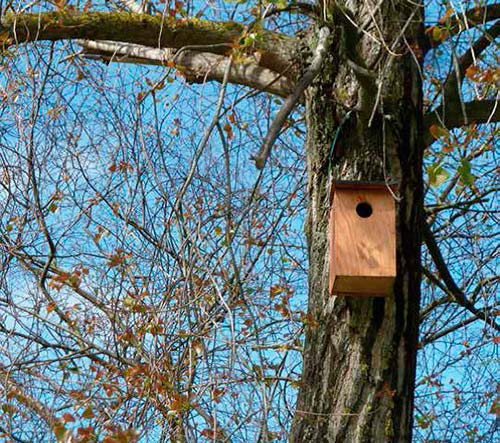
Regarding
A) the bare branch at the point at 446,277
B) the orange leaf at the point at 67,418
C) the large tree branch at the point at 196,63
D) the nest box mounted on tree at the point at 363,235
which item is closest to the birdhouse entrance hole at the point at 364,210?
the nest box mounted on tree at the point at 363,235

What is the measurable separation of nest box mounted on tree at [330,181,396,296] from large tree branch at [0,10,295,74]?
0.62 meters

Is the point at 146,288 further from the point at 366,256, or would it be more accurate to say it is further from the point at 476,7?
the point at 476,7

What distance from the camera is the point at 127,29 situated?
3578 mm

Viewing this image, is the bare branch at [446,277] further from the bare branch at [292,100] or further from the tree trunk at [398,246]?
the bare branch at [292,100]

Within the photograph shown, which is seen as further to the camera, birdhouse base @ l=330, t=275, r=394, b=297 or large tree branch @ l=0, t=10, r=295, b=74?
large tree branch @ l=0, t=10, r=295, b=74

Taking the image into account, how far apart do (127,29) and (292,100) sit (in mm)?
985

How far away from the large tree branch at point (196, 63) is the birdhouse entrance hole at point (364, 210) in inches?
31.0

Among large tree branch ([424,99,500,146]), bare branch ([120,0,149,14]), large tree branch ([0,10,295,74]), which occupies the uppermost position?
bare branch ([120,0,149,14])

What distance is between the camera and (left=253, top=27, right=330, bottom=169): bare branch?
2.49 metres

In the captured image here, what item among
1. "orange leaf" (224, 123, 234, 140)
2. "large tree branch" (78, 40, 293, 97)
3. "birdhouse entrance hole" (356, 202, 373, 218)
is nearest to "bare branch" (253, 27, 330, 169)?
"large tree branch" (78, 40, 293, 97)

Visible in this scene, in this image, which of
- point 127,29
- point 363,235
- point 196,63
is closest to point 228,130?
point 196,63

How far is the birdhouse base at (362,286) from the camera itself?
315 cm

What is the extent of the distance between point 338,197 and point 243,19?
122 centimetres

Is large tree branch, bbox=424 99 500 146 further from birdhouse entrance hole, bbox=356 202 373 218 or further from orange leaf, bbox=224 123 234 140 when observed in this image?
orange leaf, bbox=224 123 234 140
